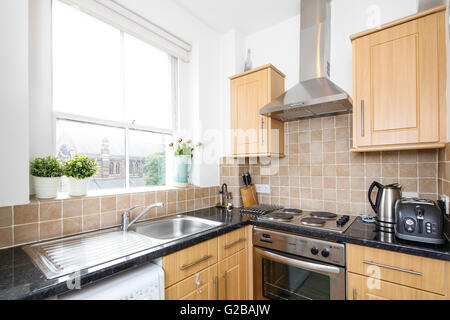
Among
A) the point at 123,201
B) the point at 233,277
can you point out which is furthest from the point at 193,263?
the point at 123,201

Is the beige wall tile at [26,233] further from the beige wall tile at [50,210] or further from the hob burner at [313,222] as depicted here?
the hob burner at [313,222]

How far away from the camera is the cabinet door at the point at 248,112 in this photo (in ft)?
6.82

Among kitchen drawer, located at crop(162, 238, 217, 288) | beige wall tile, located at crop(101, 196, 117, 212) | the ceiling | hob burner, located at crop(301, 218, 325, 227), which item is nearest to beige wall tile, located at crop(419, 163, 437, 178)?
hob burner, located at crop(301, 218, 325, 227)

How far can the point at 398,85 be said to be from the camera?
1.46 m

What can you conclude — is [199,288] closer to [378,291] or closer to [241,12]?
[378,291]

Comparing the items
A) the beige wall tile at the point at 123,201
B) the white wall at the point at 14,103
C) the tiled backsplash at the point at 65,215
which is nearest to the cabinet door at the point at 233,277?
the tiled backsplash at the point at 65,215

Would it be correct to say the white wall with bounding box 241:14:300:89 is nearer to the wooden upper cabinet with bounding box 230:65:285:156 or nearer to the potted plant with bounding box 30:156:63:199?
the wooden upper cabinet with bounding box 230:65:285:156

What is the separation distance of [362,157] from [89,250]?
2096 mm

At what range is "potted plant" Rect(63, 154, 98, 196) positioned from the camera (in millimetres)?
1388

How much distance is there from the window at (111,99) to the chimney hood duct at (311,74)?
108 centimetres

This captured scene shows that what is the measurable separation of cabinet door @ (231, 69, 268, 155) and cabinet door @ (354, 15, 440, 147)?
0.78 meters
